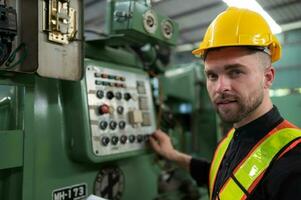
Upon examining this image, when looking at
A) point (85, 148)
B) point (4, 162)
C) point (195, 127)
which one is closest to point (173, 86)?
point (195, 127)

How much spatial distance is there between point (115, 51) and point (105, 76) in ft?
0.83

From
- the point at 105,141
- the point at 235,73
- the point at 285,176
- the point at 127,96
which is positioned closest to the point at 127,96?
A: the point at 127,96

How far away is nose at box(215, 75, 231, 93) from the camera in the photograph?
1.18 m

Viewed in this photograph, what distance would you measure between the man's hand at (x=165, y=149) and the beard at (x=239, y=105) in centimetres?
70

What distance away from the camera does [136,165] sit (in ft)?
6.02

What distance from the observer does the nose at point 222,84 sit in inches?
46.4

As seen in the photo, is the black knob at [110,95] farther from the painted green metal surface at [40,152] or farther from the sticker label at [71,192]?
the sticker label at [71,192]

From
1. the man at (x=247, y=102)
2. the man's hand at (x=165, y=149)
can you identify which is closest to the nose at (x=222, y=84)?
the man at (x=247, y=102)

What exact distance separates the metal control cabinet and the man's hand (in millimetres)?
51

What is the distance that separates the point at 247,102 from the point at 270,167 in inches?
10.3

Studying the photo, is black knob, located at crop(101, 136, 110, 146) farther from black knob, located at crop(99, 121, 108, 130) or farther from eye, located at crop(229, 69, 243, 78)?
eye, located at crop(229, 69, 243, 78)

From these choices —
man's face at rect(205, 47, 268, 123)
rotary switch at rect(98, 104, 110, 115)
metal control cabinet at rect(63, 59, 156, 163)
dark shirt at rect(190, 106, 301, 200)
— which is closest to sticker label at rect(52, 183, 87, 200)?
metal control cabinet at rect(63, 59, 156, 163)

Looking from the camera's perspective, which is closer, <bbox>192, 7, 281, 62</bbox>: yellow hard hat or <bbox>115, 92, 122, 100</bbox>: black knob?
<bbox>192, 7, 281, 62</bbox>: yellow hard hat

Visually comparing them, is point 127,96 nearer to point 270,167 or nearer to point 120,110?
point 120,110
